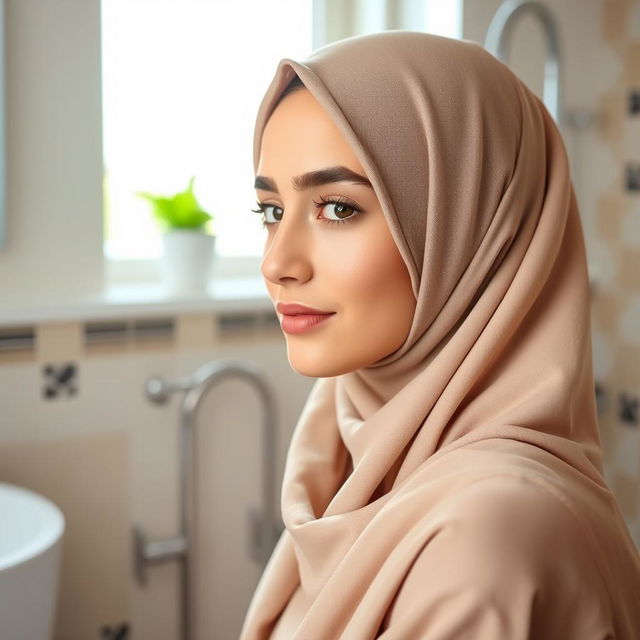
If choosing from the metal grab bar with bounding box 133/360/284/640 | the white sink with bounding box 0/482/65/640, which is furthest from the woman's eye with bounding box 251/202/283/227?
the metal grab bar with bounding box 133/360/284/640

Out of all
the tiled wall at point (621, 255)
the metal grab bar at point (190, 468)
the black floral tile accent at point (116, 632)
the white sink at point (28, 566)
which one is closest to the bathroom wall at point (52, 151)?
the metal grab bar at point (190, 468)

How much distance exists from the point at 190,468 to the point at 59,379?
332 mm

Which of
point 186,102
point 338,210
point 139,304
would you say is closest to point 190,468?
point 139,304

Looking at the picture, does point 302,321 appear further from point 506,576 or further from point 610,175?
point 610,175

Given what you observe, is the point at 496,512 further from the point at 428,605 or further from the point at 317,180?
the point at 317,180

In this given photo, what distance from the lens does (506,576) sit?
0.64m

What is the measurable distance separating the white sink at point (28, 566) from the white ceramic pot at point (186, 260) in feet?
2.01

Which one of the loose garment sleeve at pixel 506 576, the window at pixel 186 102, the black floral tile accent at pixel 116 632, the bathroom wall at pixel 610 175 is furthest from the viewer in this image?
the bathroom wall at pixel 610 175

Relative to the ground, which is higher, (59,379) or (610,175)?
(610,175)

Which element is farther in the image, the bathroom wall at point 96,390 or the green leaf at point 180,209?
the green leaf at point 180,209

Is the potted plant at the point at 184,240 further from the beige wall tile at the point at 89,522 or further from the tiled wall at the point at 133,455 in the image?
the beige wall tile at the point at 89,522

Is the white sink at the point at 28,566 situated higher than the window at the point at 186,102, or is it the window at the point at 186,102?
the window at the point at 186,102

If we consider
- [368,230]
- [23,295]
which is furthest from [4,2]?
[368,230]

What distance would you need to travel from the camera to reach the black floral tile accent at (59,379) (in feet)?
5.75
